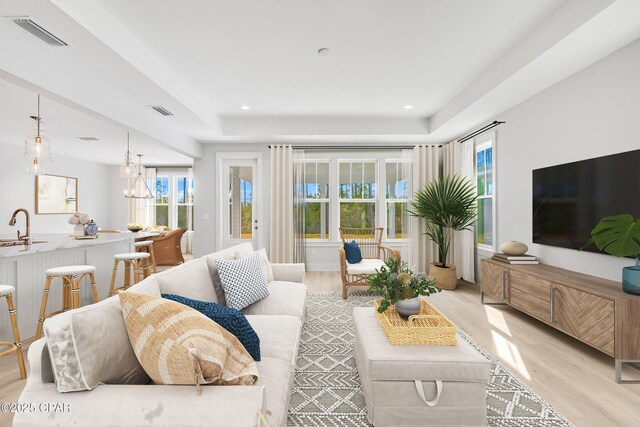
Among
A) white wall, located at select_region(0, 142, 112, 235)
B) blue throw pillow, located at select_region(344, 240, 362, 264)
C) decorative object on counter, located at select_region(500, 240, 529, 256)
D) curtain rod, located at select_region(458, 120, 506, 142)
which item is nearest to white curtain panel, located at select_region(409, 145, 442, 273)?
curtain rod, located at select_region(458, 120, 506, 142)

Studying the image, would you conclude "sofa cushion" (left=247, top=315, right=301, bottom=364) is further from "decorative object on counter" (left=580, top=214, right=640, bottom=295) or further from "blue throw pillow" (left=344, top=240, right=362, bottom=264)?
Answer: "blue throw pillow" (left=344, top=240, right=362, bottom=264)

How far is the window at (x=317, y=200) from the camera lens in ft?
19.4

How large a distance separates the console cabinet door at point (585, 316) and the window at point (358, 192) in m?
3.49

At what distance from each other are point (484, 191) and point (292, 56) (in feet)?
11.1

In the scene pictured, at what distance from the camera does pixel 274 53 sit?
3020 mm

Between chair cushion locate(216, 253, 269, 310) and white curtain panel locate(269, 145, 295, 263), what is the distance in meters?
3.10

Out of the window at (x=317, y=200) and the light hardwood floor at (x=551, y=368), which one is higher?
the window at (x=317, y=200)

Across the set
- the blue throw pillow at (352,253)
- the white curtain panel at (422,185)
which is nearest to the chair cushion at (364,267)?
the blue throw pillow at (352,253)

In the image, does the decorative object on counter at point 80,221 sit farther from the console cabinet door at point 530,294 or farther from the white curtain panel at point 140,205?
the console cabinet door at point 530,294

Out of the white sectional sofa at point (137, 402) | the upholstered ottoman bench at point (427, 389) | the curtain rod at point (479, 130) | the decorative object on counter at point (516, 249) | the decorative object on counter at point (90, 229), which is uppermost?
the curtain rod at point (479, 130)

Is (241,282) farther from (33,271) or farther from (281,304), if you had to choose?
(33,271)

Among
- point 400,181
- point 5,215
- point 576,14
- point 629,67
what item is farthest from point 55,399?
point 5,215

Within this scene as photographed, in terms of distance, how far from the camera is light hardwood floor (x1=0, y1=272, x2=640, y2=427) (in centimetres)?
179

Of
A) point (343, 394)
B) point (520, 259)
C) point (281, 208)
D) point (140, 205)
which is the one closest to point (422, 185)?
point (520, 259)
